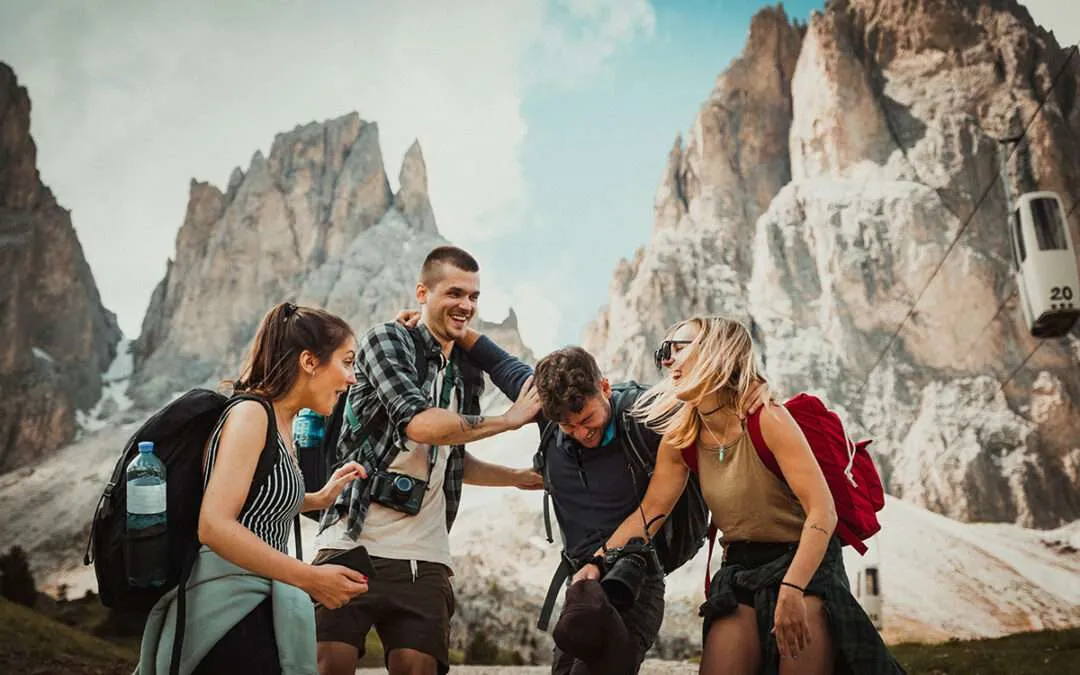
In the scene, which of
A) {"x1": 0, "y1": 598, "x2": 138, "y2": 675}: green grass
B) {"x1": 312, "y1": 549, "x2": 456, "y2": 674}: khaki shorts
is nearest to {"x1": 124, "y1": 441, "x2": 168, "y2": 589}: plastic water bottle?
{"x1": 312, "y1": 549, "x2": 456, "y2": 674}: khaki shorts

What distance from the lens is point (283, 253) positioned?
286ft

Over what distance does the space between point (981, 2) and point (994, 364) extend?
23971mm

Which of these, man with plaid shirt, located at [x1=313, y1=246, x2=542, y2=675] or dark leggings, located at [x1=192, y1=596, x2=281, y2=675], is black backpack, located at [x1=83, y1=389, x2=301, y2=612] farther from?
man with plaid shirt, located at [x1=313, y1=246, x2=542, y2=675]

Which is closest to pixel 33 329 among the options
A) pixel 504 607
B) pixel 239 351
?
pixel 239 351

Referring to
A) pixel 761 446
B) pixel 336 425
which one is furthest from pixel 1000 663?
pixel 336 425

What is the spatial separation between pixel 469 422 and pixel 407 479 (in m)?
0.42

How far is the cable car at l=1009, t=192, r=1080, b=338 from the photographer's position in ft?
61.0

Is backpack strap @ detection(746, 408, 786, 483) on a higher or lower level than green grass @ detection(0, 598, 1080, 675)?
higher

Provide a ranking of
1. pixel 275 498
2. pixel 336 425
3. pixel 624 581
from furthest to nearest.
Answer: pixel 336 425 → pixel 624 581 → pixel 275 498

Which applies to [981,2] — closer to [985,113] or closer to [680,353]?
[985,113]

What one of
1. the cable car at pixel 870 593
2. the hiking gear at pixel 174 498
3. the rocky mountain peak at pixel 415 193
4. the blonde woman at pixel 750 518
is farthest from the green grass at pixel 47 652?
the rocky mountain peak at pixel 415 193

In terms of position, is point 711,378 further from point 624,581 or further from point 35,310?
point 35,310

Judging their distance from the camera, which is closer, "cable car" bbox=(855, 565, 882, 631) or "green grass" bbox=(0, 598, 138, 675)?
"green grass" bbox=(0, 598, 138, 675)

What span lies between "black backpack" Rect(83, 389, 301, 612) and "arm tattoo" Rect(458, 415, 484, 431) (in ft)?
3.72
